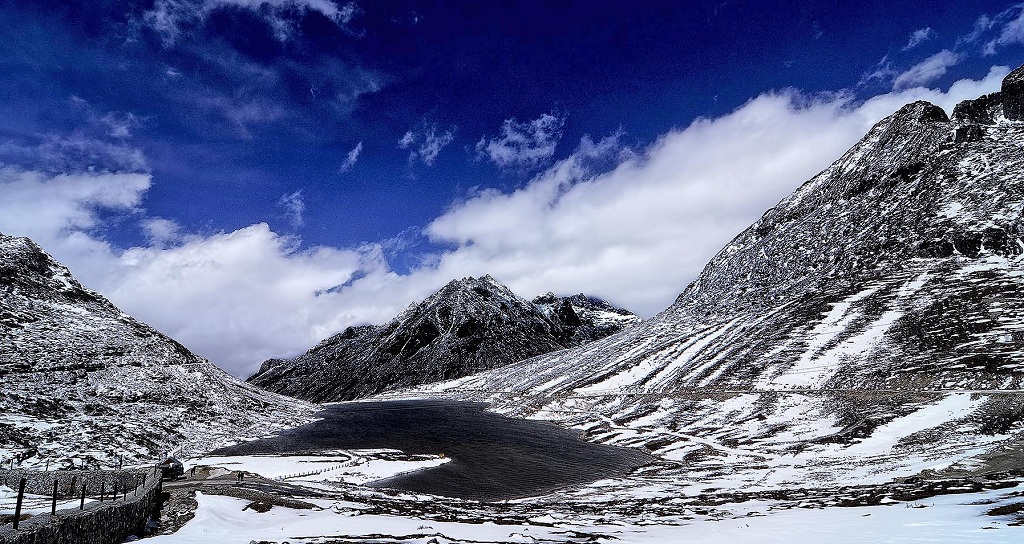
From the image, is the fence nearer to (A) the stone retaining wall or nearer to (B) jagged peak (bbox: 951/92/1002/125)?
(A) the stone retaining wall

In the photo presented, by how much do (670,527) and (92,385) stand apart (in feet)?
252

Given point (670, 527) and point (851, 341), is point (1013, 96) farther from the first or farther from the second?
point (670, 527)

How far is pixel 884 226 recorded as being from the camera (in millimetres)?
133500

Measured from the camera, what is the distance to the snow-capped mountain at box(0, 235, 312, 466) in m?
54.8

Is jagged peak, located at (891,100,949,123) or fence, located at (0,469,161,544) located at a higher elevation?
jagged peak, located at (891,100,949,123)

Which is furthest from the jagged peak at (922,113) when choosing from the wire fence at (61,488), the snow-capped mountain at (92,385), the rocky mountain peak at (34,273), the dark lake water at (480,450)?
the rocky mountain peak at (34,273)

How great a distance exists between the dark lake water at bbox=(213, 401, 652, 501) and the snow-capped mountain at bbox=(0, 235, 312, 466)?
827 cm

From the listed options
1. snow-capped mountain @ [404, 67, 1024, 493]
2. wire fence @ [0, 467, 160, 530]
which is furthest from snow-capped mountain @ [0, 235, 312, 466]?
snow-capped mountain @ [404, 67, 1024, 493]

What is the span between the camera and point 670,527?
2431cm

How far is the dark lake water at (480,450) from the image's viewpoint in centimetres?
4394

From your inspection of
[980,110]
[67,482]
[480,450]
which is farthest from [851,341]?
[980,110]

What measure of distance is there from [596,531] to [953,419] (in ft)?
149

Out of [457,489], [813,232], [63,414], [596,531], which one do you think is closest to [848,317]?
[813,232]

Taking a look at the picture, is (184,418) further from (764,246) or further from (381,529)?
(764,246)
